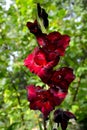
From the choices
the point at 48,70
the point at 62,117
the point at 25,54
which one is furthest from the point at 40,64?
the point at 25,54

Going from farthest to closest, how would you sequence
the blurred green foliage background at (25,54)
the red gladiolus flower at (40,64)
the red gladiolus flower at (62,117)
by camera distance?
the blurred green foliage background at (25,54) → the red gladiolus flower at (62,117) → the red gladiolus flower at (40,64)

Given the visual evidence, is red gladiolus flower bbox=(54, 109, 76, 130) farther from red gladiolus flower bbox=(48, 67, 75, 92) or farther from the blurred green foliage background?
the blurred green foliage background

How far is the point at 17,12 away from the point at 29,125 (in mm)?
1419

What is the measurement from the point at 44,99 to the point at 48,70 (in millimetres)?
96

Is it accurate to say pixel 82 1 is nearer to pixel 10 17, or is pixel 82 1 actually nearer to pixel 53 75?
pixel 10 17

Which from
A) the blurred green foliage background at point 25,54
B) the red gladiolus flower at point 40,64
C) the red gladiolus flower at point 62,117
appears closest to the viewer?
the red gladiolus flower at point 40,64

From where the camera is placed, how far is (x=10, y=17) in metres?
3.77

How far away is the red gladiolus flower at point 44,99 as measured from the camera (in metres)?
1.06

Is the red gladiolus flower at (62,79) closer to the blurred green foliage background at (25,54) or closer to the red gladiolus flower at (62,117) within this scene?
the red gladiolus flower at (62,117)

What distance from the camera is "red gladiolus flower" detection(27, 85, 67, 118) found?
1064 millimetres

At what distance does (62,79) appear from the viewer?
1097 millimetres

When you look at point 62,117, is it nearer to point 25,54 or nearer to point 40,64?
point 40,64

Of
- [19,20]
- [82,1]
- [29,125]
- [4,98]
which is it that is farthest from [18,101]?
[82,1]

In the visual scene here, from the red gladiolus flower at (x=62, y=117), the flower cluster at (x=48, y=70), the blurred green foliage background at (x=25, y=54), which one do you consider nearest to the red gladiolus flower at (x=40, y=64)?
the flower cluster at (x=48, y=70)
